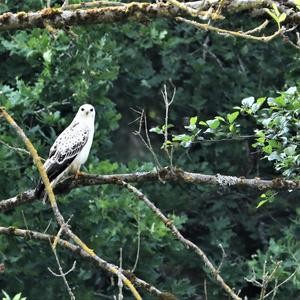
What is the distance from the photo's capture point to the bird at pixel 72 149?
9859 mm

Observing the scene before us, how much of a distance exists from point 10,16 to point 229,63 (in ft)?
25.7

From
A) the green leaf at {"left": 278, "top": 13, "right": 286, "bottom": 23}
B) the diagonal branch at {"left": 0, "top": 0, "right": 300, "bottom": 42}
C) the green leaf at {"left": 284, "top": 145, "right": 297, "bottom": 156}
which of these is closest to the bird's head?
the diagonal branch at {"left": 0, "top": 0, "right": 300, "bottom": 42}

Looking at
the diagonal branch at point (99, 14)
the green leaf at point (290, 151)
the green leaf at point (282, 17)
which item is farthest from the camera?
the green leaf at point (290, 151)

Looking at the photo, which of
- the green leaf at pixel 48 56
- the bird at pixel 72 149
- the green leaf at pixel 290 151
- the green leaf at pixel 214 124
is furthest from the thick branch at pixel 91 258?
the green leaf at pixel 48 56

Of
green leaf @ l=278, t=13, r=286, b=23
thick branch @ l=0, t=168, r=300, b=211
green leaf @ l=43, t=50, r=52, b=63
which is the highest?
green leaf @ l=278, t=13, r=286, b=23

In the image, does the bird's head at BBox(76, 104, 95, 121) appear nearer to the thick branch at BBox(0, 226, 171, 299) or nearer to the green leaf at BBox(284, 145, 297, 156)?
the thick branch at BBox(0, 226, 171, 299)

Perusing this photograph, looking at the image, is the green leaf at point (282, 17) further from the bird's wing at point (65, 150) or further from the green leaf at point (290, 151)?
the bird's wing at point (65, 150)

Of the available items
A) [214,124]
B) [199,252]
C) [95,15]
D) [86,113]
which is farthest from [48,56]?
[199,252]

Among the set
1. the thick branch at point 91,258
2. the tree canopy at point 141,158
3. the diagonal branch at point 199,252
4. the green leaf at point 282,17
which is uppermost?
the green leaf at point 282,17

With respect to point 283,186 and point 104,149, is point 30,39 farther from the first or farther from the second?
point 283,186

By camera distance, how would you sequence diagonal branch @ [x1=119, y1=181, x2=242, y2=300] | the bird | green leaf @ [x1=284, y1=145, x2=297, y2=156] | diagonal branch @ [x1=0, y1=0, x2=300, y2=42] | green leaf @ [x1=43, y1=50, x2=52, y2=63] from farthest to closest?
green leaf @ [x1=43, y1=50, x2=52, y2=63], the bird, green leaf @ [x1=284, y1=145, x2=297, y2=156], diagonal branch @ [x1=0, y1=0, x2=300, y2=42], diagonal branch @ [x1=119, y1=181, x2=242, y2=300]

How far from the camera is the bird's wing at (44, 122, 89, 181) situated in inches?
389

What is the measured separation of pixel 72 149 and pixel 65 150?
0.10 m

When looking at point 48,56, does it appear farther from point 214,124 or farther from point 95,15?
point 214,124
